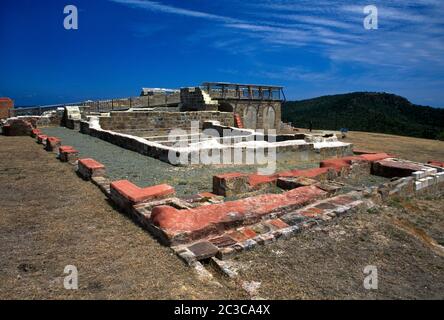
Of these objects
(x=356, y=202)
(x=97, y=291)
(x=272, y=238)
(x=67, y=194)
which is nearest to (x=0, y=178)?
(x=67, y=194)

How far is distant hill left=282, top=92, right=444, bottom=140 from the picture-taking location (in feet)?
136

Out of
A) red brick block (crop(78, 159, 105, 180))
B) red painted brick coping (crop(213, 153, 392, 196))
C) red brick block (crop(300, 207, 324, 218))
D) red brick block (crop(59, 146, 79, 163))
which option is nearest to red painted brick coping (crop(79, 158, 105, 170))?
red brick block (crop(78, 159, 105, 180))

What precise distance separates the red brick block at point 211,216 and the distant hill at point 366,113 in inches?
1422

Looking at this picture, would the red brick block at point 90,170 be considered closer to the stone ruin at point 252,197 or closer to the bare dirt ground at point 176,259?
the stone ruin at point 252,197

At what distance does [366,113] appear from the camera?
166 ft

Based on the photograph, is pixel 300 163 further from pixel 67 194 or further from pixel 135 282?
pixel 135 282

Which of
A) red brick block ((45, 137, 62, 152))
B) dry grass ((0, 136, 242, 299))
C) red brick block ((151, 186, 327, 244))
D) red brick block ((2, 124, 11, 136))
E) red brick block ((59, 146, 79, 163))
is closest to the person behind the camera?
dry grass ((0, 136, 242, 299))

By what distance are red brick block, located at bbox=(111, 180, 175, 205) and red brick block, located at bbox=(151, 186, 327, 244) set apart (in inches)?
24.4

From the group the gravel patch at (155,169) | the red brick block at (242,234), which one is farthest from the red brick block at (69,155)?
the red brick block at (242,234)

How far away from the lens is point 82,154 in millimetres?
8430

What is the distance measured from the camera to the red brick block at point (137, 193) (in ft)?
13.9

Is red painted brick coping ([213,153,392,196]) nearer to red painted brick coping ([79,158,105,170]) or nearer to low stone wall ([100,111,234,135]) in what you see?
red painted brick coping ([79,158,105,170])
